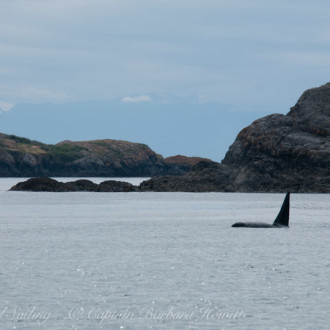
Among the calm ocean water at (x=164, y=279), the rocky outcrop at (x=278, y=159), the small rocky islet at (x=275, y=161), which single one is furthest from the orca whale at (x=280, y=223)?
the rocky outcrop at (x=278, y=159)

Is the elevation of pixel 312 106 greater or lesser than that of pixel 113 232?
greater

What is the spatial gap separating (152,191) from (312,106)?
146 ft

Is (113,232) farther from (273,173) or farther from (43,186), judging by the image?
(43,186)

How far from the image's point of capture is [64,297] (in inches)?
1128

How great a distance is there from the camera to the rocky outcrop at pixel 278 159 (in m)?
159

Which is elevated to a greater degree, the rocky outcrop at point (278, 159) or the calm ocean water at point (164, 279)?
the rocky outcrop at point (278, 159)

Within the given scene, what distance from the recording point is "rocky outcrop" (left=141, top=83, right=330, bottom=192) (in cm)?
15912

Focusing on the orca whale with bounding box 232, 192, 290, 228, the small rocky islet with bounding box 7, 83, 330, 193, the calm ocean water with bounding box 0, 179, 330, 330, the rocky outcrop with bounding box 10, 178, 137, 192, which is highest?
the small rocky islet with bounding box 7, 83, 330, 193

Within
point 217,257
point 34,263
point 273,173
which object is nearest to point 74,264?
point 34,263

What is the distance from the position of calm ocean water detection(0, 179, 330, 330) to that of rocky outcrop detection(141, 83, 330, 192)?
97.9 m

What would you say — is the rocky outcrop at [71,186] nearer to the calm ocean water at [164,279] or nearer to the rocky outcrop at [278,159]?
the rocky outcrop at [278,159]

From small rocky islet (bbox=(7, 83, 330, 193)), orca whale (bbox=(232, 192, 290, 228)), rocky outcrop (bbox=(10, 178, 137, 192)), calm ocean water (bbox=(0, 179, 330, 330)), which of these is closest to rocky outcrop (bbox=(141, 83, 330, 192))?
small rocky islet (bbox=(7, 83, 330, 193))

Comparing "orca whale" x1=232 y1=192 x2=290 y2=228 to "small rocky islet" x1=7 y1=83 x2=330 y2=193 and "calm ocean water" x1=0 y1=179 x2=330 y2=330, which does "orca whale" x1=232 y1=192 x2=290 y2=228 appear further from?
"small rocky islet" x1=7 y1=83 x2=330 y2=193

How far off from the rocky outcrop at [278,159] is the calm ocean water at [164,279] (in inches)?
3856
